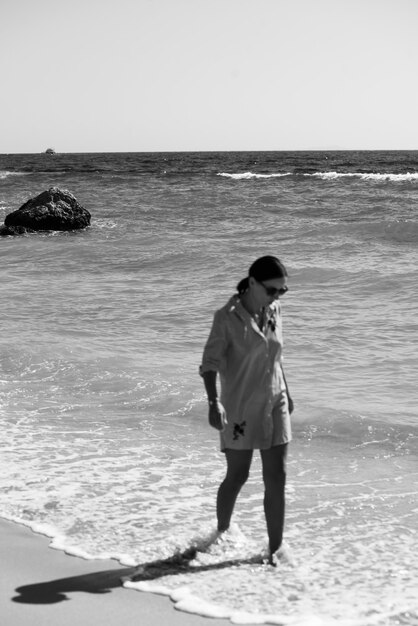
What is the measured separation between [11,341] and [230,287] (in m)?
4.55

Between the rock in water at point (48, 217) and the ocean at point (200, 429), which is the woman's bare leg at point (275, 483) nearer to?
the ocean at point (200, 429)

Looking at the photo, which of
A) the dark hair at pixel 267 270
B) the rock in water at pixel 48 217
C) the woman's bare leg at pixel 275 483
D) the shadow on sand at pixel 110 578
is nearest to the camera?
the shadow on sand at pixel 110 578

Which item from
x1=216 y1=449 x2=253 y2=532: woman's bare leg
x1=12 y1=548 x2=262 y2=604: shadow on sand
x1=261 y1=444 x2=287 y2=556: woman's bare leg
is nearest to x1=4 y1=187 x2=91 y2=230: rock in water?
x1=216 y1=449 x2=253 y2=532: woman's bare leg

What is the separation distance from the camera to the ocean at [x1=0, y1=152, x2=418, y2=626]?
4.54 m

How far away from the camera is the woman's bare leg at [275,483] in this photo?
4535 millimetres

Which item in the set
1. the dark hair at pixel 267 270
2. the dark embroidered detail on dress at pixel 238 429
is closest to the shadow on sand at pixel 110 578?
the dark embroidered detail on dress at pixel 238 429

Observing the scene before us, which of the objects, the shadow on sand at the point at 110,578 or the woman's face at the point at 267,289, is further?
the woman's face at the point at 267,289

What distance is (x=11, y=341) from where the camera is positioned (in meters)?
10.3

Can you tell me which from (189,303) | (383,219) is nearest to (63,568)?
(189,303)

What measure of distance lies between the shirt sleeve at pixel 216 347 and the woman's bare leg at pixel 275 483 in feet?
1.58

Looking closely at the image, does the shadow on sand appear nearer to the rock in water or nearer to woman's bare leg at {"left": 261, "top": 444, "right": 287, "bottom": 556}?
woman's bare leg at {"left": 261, "top": 444, "right": 287, "bottom": 556}

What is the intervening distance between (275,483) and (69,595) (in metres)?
1.09

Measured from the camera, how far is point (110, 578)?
443 cm

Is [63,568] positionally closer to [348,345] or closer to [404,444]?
[404,444]
